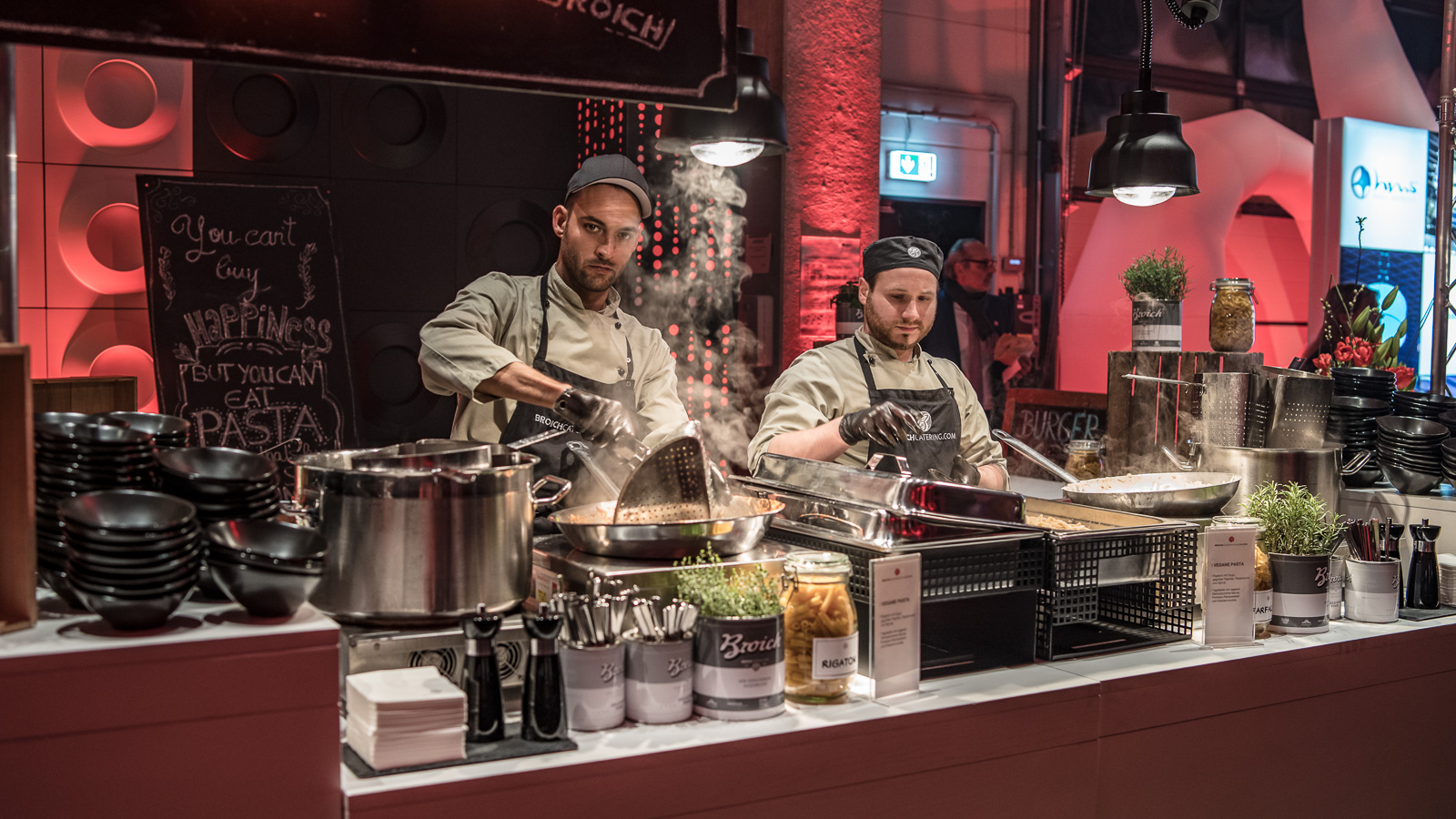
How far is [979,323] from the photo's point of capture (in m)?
6.77

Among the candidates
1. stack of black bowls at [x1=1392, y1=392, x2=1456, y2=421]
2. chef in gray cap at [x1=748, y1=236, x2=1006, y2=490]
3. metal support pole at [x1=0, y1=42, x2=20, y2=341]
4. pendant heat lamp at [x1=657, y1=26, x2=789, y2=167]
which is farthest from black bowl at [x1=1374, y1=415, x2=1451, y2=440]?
metal support pole at [x1=0, y1=42, x2=20, y2=341]

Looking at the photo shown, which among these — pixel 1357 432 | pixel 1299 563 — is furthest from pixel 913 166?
pixel 1299 563

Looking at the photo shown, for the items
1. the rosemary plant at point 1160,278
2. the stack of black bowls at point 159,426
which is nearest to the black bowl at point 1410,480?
the rosemary plant at point 1160,278

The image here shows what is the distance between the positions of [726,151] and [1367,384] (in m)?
2.02

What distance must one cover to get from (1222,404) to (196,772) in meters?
2.53

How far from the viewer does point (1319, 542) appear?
226 cm

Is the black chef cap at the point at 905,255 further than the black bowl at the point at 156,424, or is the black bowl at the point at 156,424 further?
the black chef cap at the point at 905,255

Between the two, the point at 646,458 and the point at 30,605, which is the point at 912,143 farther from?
the point at 30,605

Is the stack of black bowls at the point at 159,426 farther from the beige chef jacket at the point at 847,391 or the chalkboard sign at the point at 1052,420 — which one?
the chalkboard sign at the point at 1052,420

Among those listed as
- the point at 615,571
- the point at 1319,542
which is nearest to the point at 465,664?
the point at 615,571

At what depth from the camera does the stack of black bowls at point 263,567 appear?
4.56 feet

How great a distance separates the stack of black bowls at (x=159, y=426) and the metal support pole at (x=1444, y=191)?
3.68m

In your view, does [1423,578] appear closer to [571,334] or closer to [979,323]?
[571,334]

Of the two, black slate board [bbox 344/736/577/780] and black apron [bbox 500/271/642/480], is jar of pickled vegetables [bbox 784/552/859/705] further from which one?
black apron [bbox 500/271/642/480]
